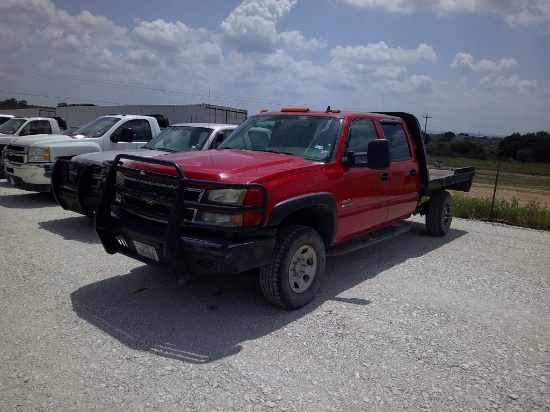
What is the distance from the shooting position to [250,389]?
320 cm

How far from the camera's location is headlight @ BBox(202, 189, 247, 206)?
391 centimetres

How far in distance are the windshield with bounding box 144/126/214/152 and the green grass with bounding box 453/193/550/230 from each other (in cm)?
606

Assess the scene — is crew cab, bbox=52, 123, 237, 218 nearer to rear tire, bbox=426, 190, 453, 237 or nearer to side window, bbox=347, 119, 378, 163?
side window, bbox=347, 119, 378, 163

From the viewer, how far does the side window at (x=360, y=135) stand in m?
5.29

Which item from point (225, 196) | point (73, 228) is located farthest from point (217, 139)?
point (225, 196)

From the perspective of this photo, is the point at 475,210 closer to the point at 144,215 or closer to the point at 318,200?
the point at 318,200

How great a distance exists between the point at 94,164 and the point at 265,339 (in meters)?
3.87

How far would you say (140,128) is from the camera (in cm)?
1045

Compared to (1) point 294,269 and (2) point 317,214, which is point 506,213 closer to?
Result: (2) point 317,214

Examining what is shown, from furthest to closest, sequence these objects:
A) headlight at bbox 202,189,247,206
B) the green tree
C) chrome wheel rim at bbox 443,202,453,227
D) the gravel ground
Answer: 1. the green tree
2. chrome wheel rim at bbox 443,202,453,227
3. headlight at bbox 202,189,247,206
4. the gravel ground

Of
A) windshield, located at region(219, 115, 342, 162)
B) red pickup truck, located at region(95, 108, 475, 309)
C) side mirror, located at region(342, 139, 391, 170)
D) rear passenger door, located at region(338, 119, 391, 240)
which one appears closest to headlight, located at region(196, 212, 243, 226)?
red pickup truck, located at region(95, 108, 475, 309)

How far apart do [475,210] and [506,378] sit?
7.71 m

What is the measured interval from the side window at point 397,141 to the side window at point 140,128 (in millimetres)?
6070

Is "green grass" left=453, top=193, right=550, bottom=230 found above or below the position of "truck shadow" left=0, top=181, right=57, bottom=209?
above
